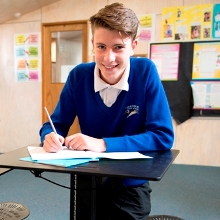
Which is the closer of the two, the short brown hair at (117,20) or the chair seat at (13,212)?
the short brown hair at (117,20)

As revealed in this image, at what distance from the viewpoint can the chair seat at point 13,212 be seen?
130cm

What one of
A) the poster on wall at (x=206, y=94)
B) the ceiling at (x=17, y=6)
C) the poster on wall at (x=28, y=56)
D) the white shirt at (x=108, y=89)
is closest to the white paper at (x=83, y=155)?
the white shirt at (x=108, y=89)

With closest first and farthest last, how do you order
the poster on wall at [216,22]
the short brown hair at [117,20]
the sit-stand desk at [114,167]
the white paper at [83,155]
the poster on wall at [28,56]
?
the sit-stand desk at [114,167]
the white paper at [83,155]
the short brown hair at [117,20]
the poster on wall at [216,22]
the poster on wall at [28,56]

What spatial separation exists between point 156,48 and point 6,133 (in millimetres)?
2373

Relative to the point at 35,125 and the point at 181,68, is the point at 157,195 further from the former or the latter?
the point at 35,125

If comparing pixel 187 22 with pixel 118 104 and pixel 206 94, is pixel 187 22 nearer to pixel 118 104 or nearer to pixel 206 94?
pixel 206 94

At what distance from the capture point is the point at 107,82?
1.02 meters

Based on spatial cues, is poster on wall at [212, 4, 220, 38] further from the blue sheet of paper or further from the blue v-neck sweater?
the blue sheet of paper

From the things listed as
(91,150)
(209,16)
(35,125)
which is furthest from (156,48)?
(91,150)

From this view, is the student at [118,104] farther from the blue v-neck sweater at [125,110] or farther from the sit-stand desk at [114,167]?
the sit-stand desk at [114,167]

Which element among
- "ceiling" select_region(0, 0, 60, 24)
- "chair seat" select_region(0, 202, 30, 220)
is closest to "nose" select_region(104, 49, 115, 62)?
"chair seat" select_region(0, 202, 30, 220)

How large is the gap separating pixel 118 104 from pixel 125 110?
1.4 inches

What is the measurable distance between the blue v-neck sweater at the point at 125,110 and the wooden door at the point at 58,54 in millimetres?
2251

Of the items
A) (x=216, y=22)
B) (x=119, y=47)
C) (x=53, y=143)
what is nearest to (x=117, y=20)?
(x=119, y=47)
